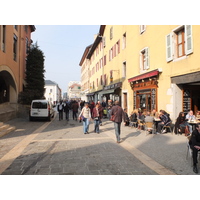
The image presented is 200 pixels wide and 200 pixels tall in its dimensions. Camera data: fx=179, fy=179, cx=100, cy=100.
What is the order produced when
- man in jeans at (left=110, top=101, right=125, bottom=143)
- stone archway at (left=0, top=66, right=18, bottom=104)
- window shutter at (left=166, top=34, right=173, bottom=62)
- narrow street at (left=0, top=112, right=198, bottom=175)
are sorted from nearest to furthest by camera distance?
narrow street at (left=0, top=112, right=198, bottom=175), man in jeans at (left=110, top=101, right=125, bottom=143), window shutter at (left=166, top=34, right=173, bottom=62), stone archway at (left=0, top=66, right=18, bottom=104)

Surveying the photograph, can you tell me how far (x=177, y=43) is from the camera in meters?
9.88

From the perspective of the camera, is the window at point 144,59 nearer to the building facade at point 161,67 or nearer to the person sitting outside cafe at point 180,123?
the building facade at point 161,67

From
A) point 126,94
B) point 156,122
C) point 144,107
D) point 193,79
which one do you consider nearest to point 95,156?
point 156,122

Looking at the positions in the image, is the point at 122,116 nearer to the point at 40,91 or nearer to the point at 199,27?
the point at 199,27

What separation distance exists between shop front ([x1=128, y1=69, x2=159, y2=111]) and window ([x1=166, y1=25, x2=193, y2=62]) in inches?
53.0

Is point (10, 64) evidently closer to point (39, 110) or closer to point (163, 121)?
point (39, 110)

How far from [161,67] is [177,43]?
162 centimetres

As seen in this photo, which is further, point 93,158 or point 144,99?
point 144,99

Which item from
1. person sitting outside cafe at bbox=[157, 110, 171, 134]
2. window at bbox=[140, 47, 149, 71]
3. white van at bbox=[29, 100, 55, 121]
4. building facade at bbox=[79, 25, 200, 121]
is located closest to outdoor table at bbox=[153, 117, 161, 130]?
person sitting outside cafe at bbox=[157, 110, 171, 134]

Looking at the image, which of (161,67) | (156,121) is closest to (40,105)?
(156,121)

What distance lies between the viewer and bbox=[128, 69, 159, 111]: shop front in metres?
11.6

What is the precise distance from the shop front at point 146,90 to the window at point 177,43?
1345 millimetres

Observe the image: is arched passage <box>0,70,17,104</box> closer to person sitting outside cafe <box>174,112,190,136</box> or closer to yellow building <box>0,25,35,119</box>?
yellow building <box>0,25,35,119</box>

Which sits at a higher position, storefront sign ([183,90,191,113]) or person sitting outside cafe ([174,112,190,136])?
storefront sign ([183,90,191,113])
